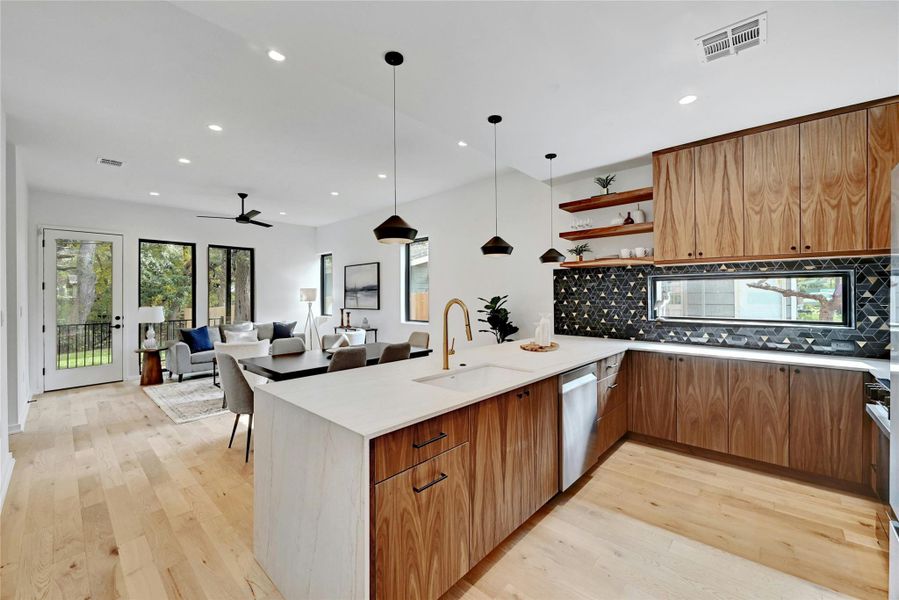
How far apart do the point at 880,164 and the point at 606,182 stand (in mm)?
1876

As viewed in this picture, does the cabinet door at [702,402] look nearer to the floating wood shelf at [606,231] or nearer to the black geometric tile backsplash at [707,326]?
the black geometric tile backsplash at [707,326]

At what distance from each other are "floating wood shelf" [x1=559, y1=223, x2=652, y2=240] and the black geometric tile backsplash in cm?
36

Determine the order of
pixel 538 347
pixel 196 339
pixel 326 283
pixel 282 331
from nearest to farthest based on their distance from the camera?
pixel 538 347 → pixel 196 339 → pixel 282 331 → pixel 326 283

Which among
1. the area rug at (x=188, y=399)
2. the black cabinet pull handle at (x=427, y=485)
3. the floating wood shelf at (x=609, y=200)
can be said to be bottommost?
the area rug at (x=188, y=399)

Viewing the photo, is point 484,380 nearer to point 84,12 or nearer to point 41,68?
point 84,12

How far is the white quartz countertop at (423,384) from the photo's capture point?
152cm

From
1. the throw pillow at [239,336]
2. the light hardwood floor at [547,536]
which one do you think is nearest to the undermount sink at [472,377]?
the light hardwood floor at [547,536]

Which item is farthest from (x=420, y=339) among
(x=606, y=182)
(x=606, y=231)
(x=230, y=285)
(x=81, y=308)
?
(x=81, y=308)

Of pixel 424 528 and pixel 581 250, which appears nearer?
pixel 424 528

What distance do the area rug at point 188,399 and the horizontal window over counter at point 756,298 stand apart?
16.4 ft

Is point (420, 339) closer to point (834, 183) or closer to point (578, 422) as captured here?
point (578, 422)

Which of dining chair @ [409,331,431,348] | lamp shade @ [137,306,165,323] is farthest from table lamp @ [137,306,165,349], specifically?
dining chair @ [409,331,431,348]

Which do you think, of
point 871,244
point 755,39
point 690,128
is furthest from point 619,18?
point 871,244

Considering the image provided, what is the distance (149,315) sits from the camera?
19.4 ft
